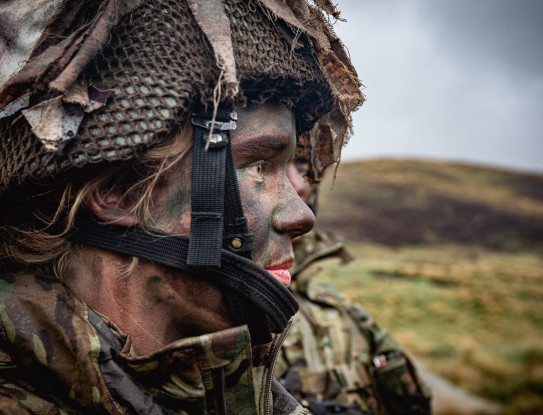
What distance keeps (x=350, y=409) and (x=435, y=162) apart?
46.3 meters

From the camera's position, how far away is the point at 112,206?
1893mm

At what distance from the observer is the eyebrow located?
1.93m

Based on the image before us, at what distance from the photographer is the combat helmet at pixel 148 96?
1680mm

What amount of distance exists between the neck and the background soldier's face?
210mm

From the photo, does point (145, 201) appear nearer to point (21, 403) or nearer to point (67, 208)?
point (67, 208)

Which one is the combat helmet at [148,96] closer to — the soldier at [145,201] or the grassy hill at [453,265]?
the soldier at [145,201]

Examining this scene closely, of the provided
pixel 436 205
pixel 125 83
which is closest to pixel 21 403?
pixel 125 83

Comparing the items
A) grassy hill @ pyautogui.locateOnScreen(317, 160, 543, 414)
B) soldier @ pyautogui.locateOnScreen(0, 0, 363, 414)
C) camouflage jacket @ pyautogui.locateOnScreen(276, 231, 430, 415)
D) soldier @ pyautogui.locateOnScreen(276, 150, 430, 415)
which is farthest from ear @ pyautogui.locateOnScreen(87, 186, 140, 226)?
camouflage jacket @ pyautogui.locateOnScreen(276, 231, 430, 415)

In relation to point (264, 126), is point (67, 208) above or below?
below

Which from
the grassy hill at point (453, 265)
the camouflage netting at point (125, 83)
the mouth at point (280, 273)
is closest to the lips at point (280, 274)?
the mouth at point (280, 273)

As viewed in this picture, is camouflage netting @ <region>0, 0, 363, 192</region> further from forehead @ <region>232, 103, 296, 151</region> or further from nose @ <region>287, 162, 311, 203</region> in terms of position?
nose @ <region>287, 162, 311, 203</region>

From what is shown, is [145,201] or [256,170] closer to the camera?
[145,201]

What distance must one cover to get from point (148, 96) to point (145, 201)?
41cm

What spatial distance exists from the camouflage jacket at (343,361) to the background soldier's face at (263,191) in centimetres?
253
